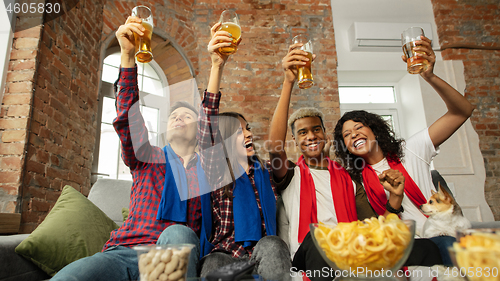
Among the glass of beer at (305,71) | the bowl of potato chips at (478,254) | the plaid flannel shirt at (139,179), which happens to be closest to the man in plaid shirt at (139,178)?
the plaid flannel shirt at (139,179)

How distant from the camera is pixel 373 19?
3715mm

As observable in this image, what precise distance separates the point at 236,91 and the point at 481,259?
243 centimetres

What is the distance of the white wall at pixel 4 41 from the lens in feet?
5.91

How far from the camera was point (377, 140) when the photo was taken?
63.6 inches

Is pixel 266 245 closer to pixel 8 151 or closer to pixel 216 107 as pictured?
pixel 216 107

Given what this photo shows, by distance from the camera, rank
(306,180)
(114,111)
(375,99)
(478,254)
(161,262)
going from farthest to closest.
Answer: (375,99) < (114,111) < (306,180) < (161,262) < (478,254)

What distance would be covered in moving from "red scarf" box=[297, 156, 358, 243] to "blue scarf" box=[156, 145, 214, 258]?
1.37ft

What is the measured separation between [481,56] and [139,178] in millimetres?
4053

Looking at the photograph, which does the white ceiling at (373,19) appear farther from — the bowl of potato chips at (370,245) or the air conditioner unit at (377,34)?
the bowl of potato chips at (370,245)

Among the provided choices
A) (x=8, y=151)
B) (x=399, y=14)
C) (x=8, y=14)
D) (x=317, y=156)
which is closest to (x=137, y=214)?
Result: (x=317, y=156)

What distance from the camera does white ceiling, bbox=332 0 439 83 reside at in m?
3.67

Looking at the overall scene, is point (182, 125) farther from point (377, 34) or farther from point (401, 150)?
point (377, 34)

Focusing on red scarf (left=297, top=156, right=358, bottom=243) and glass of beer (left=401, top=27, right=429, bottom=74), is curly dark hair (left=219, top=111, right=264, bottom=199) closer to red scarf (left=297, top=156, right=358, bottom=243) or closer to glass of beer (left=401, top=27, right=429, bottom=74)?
red scarf (left=297, top=156, right=358, bottom=243)

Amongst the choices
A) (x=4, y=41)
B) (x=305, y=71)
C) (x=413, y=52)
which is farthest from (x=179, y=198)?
(x=4, y=41)
